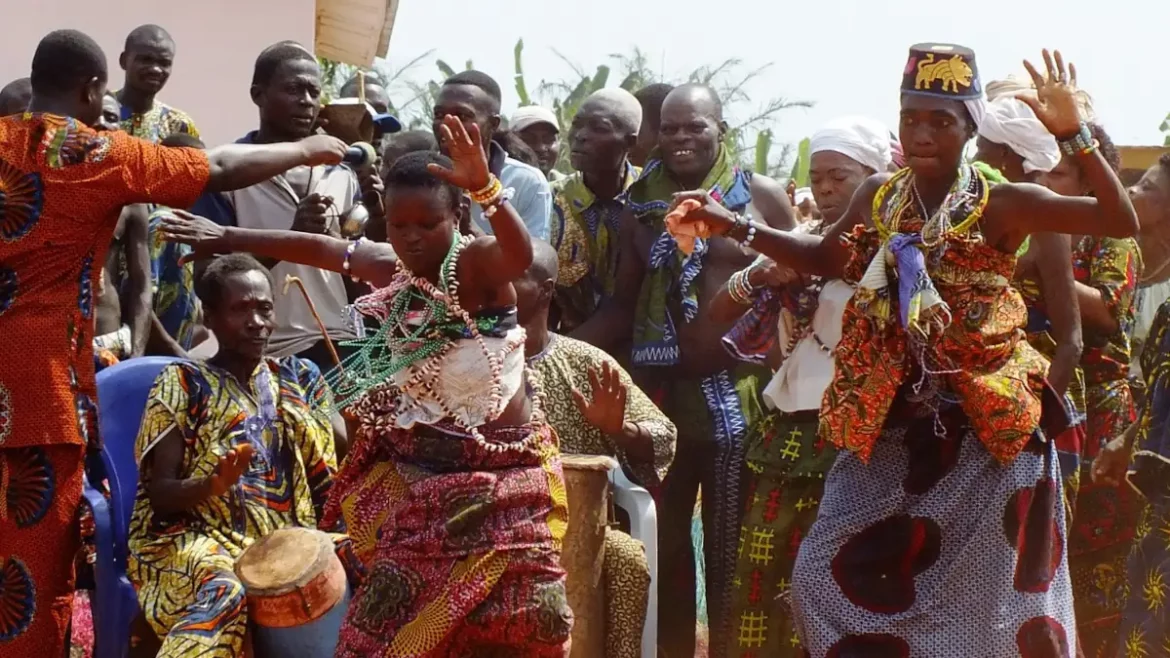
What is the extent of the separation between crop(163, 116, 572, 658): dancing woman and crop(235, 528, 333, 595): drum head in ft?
1.62

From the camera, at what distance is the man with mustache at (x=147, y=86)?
8.02m

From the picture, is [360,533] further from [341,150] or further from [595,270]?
[595,270]

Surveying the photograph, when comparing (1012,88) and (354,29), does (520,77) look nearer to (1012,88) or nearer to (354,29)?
(354,29)

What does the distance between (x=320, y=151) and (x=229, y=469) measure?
1116 millimetres

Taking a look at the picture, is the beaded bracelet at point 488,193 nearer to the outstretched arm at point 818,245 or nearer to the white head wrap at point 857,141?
the outstretched arm at point 818,245

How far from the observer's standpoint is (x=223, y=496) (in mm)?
5754

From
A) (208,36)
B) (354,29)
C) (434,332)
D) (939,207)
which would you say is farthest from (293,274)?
(354,29)

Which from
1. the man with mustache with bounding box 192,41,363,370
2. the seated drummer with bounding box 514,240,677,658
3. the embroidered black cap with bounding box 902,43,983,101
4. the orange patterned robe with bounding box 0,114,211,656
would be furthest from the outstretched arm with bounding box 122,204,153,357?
the embroidered black cap with bounding box 902,43,983,101

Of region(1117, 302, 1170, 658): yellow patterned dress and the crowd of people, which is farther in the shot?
region(1117, 302, 1170, 658): yellow patterned dress

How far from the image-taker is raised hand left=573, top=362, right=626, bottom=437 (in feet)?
18.5

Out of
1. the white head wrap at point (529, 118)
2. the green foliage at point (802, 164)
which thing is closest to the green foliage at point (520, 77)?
the green foliage at point (802, 164)

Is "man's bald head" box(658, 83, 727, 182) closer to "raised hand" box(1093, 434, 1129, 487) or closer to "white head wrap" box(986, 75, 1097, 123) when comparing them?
"white head wrap" box(986, 75, 1097, 123)

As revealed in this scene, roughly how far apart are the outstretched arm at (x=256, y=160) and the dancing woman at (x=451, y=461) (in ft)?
2.72

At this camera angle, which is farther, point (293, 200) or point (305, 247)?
point (293, 200)
